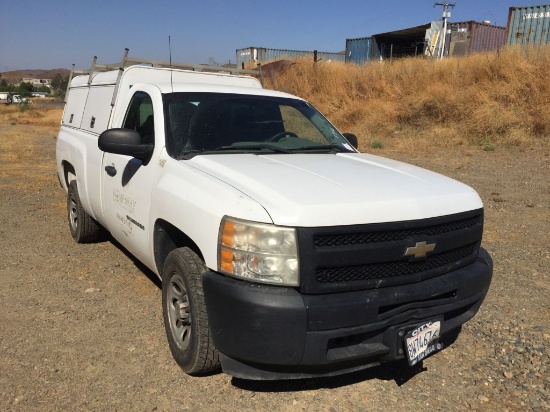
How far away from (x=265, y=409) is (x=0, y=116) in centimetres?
3861

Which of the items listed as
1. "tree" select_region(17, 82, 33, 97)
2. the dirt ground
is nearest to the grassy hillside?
the dirt ground

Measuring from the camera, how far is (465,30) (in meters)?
23.9

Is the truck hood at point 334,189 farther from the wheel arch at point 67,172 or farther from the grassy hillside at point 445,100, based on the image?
the grassy hillside at point 445,100

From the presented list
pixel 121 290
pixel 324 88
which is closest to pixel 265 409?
pixel 121 290

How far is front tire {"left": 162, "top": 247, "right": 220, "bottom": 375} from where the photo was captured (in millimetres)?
2857

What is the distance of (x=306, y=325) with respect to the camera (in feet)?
7.99

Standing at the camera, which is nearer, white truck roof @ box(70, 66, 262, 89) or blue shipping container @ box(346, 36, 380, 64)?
white truck roof @ box(70, 66, 262, 89)

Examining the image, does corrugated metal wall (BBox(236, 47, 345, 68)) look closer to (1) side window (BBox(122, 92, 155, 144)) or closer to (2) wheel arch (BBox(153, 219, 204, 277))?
(1) side window (BBox(122, 92, 155, 144))

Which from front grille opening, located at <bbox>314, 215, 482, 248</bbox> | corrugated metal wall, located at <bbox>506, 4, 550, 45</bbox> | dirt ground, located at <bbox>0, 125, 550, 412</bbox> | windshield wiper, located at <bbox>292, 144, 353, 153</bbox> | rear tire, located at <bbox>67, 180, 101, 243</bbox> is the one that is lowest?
dirt ground, located at <bbox>0, 125, 550, 412</bbox>

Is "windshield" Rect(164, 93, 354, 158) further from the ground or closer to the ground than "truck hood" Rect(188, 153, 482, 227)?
further from the ground

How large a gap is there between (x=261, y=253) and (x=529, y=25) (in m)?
21.8

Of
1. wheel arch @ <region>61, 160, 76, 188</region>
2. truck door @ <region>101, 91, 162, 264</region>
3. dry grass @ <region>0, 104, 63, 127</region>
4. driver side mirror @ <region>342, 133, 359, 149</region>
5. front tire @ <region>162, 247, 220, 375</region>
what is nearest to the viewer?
front tire @ <region>162, 247, 220, 375</region>

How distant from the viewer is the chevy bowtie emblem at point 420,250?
2.68 m

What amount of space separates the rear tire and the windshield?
229 centimetres
